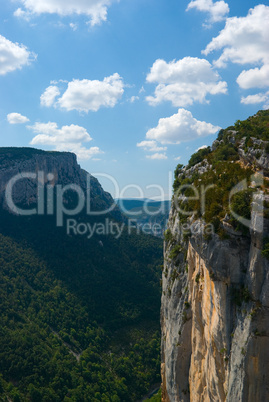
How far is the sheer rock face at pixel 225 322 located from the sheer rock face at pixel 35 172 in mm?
99083

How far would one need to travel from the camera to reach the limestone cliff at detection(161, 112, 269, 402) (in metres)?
15.3

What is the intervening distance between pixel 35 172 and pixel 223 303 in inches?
4498

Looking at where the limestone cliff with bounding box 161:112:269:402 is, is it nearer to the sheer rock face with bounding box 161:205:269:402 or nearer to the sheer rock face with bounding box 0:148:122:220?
the sheer rock face with bounding box 161:205:269:402

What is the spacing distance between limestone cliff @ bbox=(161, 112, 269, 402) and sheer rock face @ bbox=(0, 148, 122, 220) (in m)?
98.2

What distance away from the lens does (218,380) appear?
722 inches

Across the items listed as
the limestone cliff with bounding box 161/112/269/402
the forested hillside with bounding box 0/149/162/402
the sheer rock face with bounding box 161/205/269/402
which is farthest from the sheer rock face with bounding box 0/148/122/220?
the sheer rock face with bounding box 161/205/269/402

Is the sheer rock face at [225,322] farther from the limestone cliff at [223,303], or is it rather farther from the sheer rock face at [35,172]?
the sheer rock face at [35,172]

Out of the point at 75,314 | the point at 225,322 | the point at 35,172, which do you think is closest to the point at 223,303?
the point at 225,322

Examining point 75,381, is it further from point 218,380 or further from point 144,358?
point 218,380

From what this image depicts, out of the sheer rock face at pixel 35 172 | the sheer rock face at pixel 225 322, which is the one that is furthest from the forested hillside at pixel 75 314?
the sheer rock face at pixel 225 322

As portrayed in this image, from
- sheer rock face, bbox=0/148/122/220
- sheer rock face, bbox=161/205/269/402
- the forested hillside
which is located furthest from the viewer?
sheer rock face, bbox=0/148/122/220

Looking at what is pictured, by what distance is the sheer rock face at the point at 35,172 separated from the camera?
113 m

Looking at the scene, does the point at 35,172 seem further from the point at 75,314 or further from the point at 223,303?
the point at 223,303

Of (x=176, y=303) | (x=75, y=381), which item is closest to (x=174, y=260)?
(x=176, y=303)
